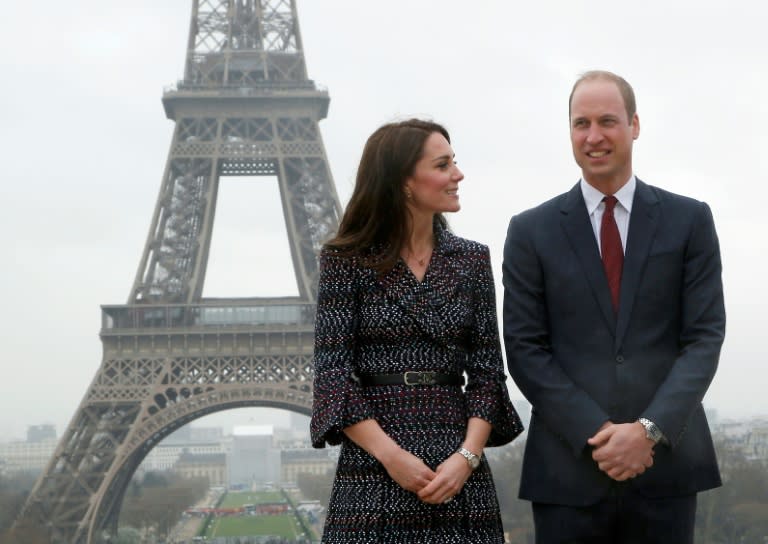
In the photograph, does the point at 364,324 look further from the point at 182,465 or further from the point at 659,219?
the point at 182,465

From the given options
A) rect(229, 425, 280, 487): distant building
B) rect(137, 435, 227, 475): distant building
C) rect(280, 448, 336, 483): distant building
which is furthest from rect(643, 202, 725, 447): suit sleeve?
rect(137, 435, 227, 475): distant building

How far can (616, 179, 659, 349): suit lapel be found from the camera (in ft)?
14.3

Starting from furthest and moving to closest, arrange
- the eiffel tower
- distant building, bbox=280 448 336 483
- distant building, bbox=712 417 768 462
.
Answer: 1. distant building, bbox=280 448 336 483
2. distant building, bbox=712 417 768 462
3. the eiffel tower

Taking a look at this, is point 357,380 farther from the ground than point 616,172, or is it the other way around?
point 616,172

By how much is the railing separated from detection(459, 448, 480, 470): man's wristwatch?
27911 mm

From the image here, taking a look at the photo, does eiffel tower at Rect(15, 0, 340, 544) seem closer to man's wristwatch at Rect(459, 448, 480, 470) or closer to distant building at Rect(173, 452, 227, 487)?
man's wristwatch at Rect(459, 448, 480, 470)

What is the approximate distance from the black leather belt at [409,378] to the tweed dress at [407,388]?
0.02 metres

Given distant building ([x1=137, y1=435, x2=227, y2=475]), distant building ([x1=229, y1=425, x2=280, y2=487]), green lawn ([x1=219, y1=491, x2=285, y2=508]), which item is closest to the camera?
green lawn ([x1=219, y1=491, x2=285, y2=508])

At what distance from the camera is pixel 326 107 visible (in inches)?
1347

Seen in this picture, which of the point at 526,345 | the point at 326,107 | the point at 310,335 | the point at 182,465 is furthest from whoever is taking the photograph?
the point at 182,465

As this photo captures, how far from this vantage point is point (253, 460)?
109438mm

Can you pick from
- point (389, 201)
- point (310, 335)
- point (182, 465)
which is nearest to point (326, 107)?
point (310, 335)

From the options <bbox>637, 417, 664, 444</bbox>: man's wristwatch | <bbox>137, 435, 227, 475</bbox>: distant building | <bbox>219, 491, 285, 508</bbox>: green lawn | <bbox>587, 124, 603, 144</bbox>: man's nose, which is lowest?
<bbox>137, 435, 227, 475</bbox>: distant building

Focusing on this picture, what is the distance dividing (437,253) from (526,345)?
48 cm
